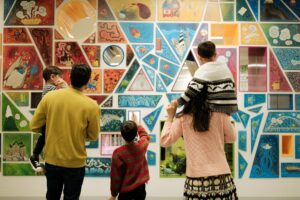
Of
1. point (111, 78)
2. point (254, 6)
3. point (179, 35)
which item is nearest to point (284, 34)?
point (254, 6)

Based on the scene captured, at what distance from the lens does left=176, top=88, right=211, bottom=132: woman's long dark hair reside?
1841mm

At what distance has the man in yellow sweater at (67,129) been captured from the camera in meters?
2.21

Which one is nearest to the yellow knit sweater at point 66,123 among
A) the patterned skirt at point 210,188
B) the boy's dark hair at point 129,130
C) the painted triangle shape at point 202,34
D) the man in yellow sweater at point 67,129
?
the man in yellow sweater at point 67,129

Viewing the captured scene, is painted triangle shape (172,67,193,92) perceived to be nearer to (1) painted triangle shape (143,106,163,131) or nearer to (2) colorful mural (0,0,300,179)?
(2) colorful mural (0,0,300,179)

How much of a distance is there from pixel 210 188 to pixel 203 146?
0.71 ft

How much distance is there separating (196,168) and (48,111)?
0.99 meters

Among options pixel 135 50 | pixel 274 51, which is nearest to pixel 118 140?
pixel 135 50

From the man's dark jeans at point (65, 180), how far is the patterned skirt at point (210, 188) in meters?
0.75

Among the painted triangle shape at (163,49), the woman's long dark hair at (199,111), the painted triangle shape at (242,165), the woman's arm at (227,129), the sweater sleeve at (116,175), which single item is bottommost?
the painted triangle shape at (242,165)

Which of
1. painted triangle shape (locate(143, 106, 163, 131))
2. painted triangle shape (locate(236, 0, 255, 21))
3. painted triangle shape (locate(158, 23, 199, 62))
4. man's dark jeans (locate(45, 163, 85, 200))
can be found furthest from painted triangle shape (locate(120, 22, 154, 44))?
man's dark jeans (locate(45, 163, 85, 200))

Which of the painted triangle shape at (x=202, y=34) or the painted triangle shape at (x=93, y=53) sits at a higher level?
the painted triangle shape at (x=202, y=34)

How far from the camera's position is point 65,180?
225cm

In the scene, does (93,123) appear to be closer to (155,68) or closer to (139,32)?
(155,68)

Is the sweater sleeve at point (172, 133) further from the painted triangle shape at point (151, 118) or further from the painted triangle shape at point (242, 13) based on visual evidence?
the painted triangle shape at point (242, 13)
